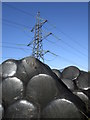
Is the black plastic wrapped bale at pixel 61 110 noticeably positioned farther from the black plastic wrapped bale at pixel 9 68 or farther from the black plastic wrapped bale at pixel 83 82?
the black plastic wrapped bale at pixel 83 82

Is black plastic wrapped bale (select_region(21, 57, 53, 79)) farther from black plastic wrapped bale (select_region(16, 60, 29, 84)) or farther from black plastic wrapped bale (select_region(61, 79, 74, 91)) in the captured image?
black plastic wrapped bale (select_region(61, 79, 74, 91))

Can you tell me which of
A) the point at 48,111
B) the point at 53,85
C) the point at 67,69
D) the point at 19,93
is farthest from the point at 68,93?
the point at 67,69

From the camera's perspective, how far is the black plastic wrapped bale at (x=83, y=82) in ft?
18.9

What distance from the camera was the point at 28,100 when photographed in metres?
3.49

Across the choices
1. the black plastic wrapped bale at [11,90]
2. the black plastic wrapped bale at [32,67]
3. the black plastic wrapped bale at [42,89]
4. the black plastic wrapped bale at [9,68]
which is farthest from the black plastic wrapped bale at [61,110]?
the black plastic wrapped bale at [9,68]

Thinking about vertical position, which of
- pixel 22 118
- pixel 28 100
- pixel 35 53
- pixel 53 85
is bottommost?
pixel 22 118

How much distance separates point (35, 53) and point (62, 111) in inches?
623

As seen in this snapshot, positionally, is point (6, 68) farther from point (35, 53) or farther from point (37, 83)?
point (35, 53)

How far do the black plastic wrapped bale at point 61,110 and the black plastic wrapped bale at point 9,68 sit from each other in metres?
1.00

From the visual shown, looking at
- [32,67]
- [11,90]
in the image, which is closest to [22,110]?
[11,90]

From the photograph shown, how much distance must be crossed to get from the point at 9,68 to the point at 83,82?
2.81 metres

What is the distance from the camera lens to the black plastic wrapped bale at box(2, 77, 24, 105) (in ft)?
11.7

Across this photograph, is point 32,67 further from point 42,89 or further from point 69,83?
point 69,83

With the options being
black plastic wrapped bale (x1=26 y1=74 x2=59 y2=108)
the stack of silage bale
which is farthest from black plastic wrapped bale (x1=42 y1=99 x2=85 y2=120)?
black plastic wrapped bale (x1=26 y1=74 x2=59 y2=108)
